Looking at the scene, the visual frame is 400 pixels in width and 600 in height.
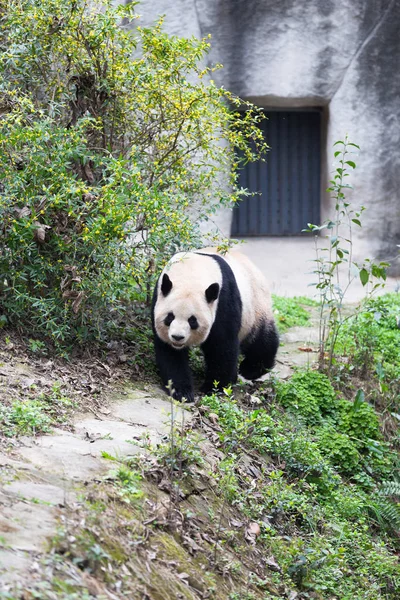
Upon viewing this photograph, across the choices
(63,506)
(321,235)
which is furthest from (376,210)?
(63,506)

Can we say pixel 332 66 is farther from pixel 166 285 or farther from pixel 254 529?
pixel 254 529

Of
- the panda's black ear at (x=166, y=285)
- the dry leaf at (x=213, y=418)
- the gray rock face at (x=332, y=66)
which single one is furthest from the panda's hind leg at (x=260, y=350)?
the gray rock face at (x=332, y=66)

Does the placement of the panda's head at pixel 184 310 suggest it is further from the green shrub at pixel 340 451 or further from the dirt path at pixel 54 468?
the green shrub at pixel 340 451

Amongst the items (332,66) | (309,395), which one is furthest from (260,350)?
(332,66)

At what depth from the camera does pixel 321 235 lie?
13.3 metres

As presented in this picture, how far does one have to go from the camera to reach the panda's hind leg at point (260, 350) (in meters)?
8.16

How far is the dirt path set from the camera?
3.46 metres

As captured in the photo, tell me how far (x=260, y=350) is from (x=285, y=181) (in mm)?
5935

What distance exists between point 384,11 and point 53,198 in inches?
328

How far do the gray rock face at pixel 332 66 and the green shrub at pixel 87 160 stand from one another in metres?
4.83

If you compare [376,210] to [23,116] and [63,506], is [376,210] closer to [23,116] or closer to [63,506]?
[23,116]

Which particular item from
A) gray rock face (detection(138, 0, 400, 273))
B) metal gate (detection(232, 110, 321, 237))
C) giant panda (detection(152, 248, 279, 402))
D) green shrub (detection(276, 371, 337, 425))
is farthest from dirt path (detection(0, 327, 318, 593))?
metal gate (detection(232, 110, 321, 237))

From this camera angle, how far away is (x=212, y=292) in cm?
693

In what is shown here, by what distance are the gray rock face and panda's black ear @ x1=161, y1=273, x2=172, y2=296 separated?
5.81 meters
